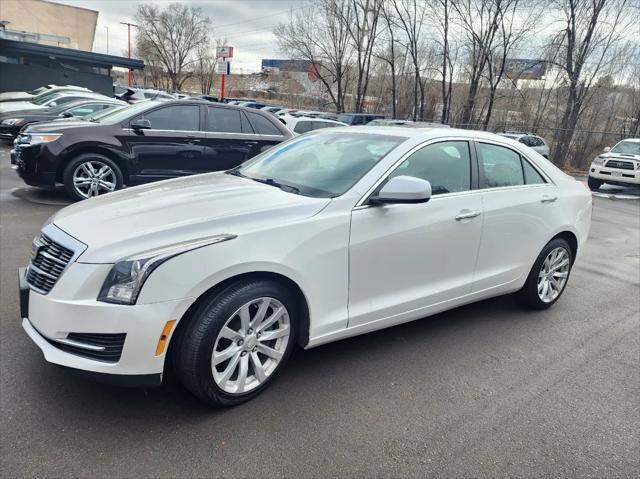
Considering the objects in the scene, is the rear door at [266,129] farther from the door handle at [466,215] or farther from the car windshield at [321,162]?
the door handle at [466,215]

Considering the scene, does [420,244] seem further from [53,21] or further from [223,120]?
[53,21]

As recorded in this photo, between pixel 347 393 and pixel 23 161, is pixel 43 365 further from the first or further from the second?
pixel 23 161

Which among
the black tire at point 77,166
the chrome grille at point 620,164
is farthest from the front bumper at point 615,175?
the black tire at point 77,166

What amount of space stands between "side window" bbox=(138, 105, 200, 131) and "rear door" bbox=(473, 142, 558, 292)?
17.8 ft

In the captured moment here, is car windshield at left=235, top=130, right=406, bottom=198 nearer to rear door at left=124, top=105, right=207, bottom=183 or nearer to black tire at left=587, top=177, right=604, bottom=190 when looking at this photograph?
rear door at left=124, top=105, right=207, bottom=183

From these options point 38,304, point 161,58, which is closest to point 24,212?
point 38,304

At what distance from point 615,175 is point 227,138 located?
41.8 feet

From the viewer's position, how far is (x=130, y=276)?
2400 mm

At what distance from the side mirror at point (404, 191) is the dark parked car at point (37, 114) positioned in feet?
36.7

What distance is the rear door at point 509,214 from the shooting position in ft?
12.8

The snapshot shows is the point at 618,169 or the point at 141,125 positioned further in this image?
the point at 618,169

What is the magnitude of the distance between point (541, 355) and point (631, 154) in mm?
14845

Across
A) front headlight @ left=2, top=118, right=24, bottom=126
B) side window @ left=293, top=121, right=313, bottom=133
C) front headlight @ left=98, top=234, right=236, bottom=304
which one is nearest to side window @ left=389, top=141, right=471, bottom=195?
front headlight @ left=98, top=234, right=236, bottom=304

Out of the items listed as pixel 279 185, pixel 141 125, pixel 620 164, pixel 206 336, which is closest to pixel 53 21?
pixel 141 125
